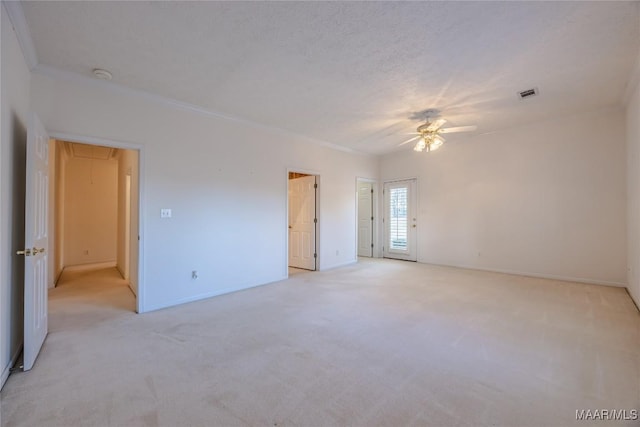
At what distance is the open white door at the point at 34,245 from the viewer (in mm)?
2303

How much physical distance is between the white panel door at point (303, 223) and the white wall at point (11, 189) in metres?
4.51

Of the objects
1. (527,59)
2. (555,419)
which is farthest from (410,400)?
(527,59)

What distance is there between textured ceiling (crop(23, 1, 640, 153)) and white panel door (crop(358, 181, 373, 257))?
157 inches

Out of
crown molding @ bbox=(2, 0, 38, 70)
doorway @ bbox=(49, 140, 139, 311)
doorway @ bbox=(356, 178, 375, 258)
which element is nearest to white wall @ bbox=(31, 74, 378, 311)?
crown molding @ bbox=(2, 0, 38, 70)

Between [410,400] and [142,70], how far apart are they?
13.3ft

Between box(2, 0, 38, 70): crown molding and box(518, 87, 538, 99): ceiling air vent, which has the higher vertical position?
box(518, 87, 538, 99): ceiling air vent

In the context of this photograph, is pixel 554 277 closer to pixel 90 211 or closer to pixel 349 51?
pixel 349 51

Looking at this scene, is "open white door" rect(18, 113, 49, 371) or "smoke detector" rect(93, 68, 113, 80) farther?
"smoke detector" rect(93, 68, 113, 80)

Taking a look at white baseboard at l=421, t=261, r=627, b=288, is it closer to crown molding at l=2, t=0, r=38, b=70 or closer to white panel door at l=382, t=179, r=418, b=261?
white panel door at l=382, t=179, r=418, b=261

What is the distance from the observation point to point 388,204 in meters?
7.77

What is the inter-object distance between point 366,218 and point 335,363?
611cm

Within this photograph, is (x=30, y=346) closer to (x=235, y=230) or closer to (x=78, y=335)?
(x=78, y=335)

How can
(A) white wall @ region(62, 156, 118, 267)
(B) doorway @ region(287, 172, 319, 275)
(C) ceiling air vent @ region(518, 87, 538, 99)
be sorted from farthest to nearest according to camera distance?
(A) white wall @ region(62, 156, 118, 267) < (B) doorway @ region(287, 172, 319, 275) < (C) ceiling air vent @ region(518, 87, 538, 99)

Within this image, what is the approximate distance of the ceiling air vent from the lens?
3775 mm
